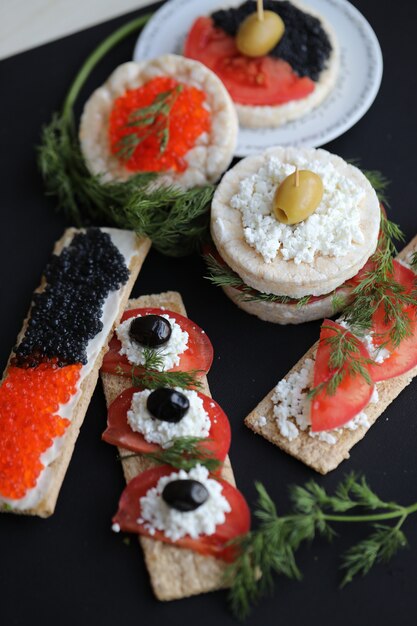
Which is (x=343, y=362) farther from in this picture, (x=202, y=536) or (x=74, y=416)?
(x=74, y=416)

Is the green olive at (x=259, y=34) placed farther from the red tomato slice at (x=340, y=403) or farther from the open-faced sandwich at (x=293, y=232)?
the red tomato slice at (x=340, y=403)

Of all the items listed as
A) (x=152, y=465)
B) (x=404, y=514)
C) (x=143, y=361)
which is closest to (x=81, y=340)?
(x=143, y=361)

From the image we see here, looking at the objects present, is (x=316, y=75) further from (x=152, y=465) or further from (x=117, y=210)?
(x=152, y=465)

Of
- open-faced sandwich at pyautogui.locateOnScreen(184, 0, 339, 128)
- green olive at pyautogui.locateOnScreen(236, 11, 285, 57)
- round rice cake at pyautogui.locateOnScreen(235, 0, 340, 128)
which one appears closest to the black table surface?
round rice cake at pyautogui.locateOnScreen(235, 0, 340, 128)

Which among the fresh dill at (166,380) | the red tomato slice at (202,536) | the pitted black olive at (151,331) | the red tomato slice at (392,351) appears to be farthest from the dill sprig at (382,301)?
the red tomato slice at (202,536)

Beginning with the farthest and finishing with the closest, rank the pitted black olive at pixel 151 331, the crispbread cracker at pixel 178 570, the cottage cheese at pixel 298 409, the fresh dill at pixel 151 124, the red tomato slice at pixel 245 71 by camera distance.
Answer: the red tomato slice at pixel 245 71 < the fresh dill at pixel 151 124 < the pitted black olive at pixel 151 331 < the cottage cheese at pixel 298 409 < the crispbread cracker at pixel 178 570

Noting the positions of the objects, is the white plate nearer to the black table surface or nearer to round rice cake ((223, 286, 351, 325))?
the black table surface
